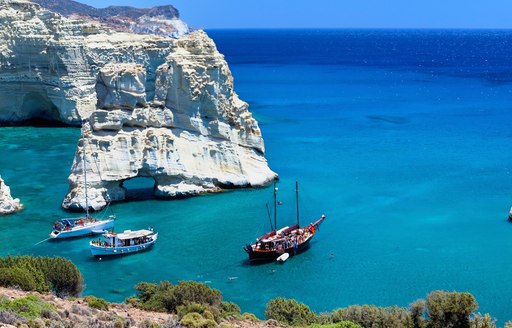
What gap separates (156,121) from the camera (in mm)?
45125

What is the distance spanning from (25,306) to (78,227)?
61.0 ft

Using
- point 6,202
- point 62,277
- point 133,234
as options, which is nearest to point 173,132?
point 133,234

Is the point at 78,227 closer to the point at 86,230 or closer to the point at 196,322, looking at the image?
the point at 86,230

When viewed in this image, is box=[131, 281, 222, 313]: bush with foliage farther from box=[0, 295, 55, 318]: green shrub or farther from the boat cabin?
the boat cabin

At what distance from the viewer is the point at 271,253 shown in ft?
114

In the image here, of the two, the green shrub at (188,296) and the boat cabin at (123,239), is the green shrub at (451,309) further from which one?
the boat cabin at (123,239)

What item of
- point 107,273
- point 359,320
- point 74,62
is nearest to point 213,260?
point 107,273

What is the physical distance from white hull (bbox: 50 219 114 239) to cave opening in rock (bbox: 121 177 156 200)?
17.4 ft

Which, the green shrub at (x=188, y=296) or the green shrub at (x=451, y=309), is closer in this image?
the green shrub at (x=451, y=309)

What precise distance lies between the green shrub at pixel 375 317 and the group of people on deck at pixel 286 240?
36.5ft

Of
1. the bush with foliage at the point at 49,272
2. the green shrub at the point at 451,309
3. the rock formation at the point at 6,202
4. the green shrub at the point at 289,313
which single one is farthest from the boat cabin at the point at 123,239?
the green shrub at the point at 451,309

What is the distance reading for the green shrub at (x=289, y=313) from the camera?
79.3 feet

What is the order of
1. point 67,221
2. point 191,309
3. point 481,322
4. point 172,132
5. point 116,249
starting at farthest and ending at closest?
1. point 172,132
2. point 67,221
3. point 116,249
4. point 191,309
5. point 481,322

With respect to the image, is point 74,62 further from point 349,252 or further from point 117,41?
point 349,252
